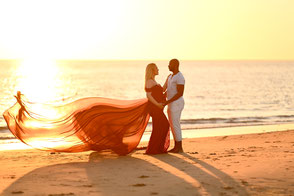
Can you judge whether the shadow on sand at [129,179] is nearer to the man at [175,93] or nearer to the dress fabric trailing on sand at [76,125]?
the dress fabric trailing on sand at [76,125]

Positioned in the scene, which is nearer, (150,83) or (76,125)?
(76,125)

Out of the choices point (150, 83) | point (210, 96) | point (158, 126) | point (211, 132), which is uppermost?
point (150, 83)

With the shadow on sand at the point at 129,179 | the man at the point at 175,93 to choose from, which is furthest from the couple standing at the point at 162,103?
the shadow on sand at the point at 129,179

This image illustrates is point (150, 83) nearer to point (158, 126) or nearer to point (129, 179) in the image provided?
point (158, 126)

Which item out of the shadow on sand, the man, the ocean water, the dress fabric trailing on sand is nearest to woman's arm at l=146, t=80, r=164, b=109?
the man

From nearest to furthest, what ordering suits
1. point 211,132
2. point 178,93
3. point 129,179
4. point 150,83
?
point 129,179 < point 150,83 < point 178,93 < point 211,132

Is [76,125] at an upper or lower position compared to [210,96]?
upper

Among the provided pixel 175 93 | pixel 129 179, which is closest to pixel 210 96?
pixel 175 93

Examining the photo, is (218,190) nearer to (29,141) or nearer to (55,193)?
(55,193)

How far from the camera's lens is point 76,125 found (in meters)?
10.5

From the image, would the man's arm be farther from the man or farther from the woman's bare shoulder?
the woman's bare shoulder

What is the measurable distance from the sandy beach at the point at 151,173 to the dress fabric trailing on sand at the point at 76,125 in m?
0.35

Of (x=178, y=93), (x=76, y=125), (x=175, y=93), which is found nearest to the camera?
(x=76, y=125)

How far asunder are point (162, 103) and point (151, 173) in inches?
97.7
